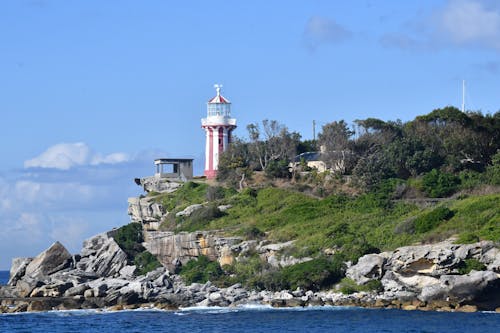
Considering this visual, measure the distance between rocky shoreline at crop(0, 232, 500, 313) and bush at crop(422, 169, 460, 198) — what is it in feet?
40.8

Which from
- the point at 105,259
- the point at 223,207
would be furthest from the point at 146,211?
the point at 105,259

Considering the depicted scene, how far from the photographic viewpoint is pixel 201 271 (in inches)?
2672

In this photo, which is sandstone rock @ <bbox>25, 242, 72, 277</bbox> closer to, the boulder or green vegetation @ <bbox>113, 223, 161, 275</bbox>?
green vegetation @ <bbox>113, 223, 161, 275</bbox>

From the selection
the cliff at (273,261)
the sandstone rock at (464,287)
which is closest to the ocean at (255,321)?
the sandstone rock at (464,287)

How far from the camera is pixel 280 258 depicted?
64812 mm

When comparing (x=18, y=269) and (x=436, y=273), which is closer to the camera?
(x=436, y=273)

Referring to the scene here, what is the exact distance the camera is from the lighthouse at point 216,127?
86625 mm

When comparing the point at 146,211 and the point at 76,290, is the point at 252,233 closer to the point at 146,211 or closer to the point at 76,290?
the point at 76,290

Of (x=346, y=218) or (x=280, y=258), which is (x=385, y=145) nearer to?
(x=346, y=218)

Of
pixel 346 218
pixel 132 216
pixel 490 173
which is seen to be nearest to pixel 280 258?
pixel 346 218

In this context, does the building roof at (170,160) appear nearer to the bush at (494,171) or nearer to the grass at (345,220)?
the grass at (345,220)

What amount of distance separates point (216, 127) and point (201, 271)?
21189 mm

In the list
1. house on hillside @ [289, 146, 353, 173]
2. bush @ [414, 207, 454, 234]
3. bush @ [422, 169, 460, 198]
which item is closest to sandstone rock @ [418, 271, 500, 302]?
bush @ [414, 207, 454, 234]

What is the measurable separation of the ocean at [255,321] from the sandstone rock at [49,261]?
35.4ft
